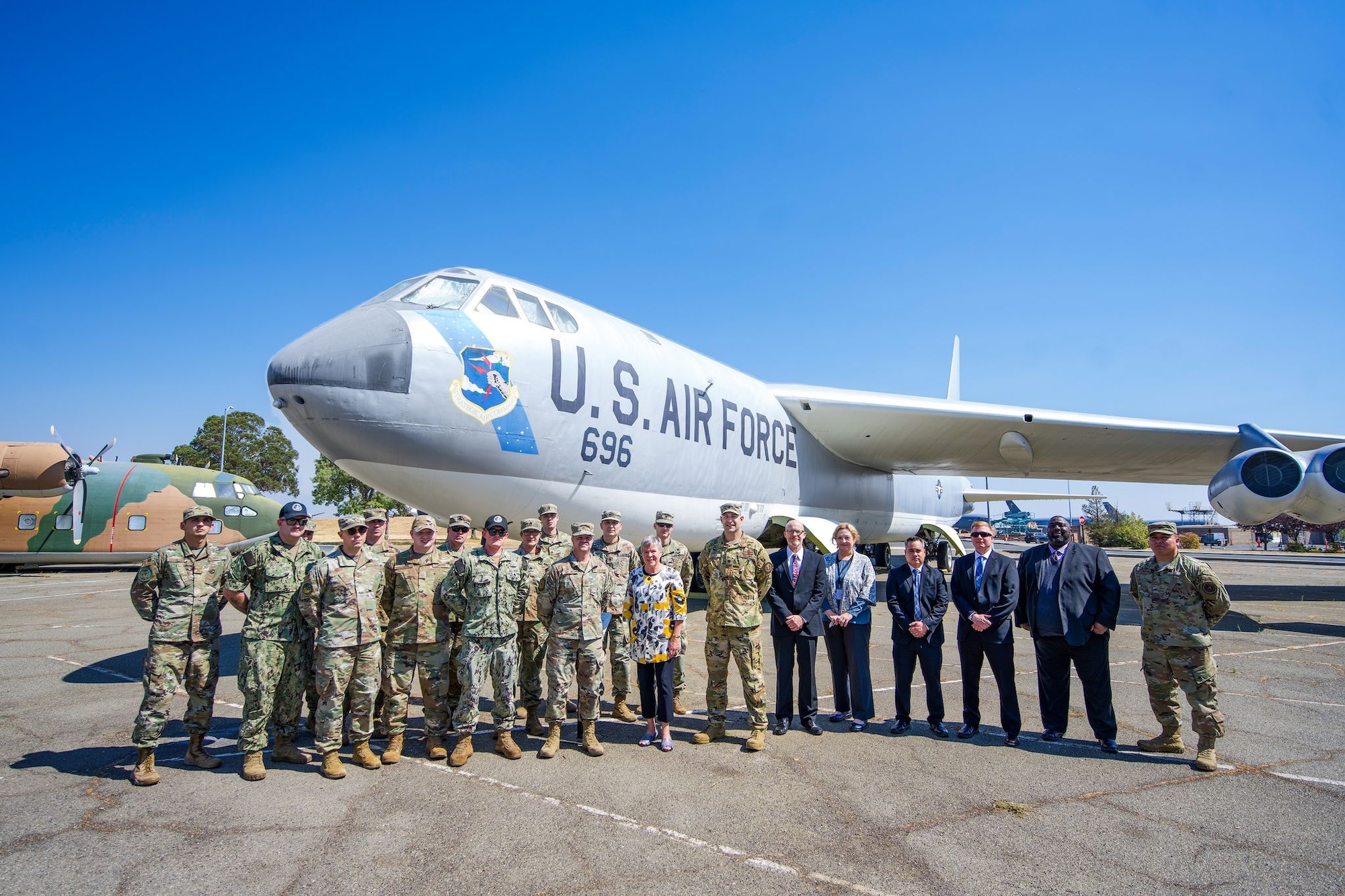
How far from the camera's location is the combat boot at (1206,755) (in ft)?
15.6

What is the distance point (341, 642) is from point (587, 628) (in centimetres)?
168

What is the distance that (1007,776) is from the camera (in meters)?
4.67

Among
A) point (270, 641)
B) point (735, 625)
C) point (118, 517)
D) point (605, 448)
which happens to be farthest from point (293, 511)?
point (118, 517)

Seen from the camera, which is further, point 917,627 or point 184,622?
point 917,627

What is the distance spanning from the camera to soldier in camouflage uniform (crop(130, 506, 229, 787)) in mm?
4590

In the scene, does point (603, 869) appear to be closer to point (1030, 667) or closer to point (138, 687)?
point (138, 687)

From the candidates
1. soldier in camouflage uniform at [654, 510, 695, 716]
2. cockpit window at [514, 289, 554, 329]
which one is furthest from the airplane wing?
soldier in camouflage uniform at [654, 510, 695, 716]

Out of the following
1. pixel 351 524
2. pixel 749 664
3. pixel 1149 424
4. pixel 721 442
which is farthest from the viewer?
pixel 1149 424

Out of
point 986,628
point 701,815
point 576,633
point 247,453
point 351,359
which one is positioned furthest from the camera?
point 247,453

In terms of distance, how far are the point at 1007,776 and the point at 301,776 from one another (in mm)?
4623

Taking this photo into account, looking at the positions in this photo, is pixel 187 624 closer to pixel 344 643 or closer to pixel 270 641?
pixel 270 641

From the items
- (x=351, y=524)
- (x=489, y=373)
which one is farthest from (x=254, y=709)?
(x=489, y=373)

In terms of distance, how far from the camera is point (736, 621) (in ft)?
18.0

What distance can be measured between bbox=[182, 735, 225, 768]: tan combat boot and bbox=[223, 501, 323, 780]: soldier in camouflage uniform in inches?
6.7
